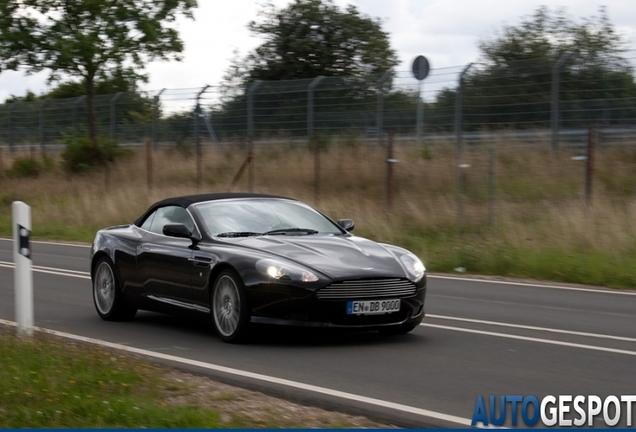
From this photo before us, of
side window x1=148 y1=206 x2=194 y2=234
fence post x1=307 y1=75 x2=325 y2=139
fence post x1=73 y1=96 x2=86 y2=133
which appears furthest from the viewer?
fence post x1=73 y1=96 x2=86 y2=133

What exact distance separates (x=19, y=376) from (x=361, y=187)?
65.0 ft

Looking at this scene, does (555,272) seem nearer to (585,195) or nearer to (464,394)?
(585,195)

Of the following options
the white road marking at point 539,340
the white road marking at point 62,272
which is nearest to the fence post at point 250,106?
the white road marking at point 62,272

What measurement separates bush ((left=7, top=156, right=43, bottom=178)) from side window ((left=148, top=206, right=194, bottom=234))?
31385mm

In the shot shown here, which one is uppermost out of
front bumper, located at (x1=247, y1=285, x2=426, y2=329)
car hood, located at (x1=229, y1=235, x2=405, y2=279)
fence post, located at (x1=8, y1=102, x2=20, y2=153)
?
fence post, located at (x1=8, y1=102, x2=20, y2=153)

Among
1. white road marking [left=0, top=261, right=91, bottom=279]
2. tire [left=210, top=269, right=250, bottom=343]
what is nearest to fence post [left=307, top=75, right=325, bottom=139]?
white road marking [left=0, top=261, right=91, bottom=279]

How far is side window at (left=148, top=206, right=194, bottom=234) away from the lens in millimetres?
11031

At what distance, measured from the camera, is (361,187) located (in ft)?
88.6

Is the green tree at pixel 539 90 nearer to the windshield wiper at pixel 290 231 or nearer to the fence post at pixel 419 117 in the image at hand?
the fence post at pixel 419 117

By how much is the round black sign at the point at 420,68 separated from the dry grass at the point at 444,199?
190 centimetres

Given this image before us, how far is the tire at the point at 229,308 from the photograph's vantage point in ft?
31.4

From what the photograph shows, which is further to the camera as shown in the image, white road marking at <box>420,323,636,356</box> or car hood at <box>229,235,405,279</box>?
car hood at <box>229,235,405,279</box>

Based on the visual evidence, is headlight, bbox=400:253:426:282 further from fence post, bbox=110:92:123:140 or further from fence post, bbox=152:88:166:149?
fence post, bbox=110:92:123:140

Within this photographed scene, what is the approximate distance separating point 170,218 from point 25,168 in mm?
32474
